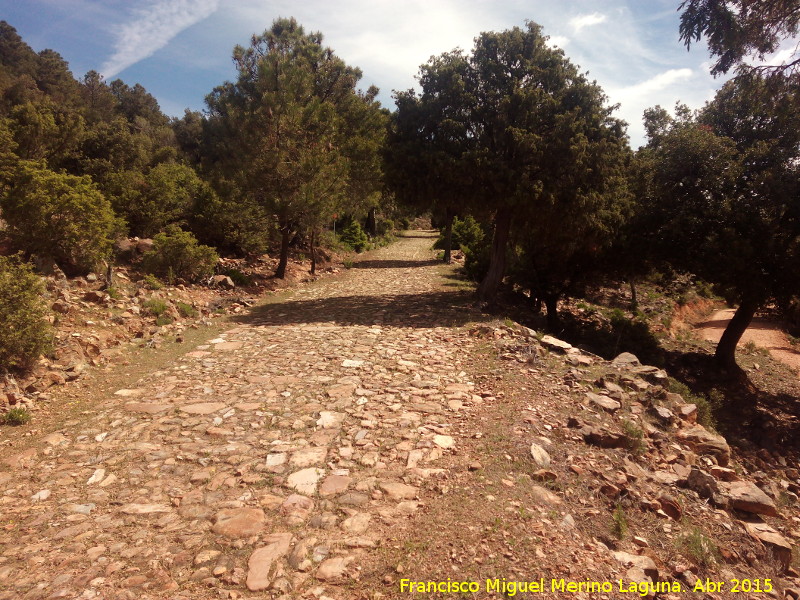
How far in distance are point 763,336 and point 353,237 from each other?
20400mm

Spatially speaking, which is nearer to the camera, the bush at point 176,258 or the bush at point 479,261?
the bush at point 176,258

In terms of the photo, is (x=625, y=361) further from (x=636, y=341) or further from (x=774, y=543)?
(x=636, y=341)

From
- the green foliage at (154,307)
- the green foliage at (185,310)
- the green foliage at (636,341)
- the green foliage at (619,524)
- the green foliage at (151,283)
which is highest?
the green foliage at (151,283)

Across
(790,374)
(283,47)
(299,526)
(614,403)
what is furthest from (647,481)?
(283,47)

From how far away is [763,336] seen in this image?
2058cm

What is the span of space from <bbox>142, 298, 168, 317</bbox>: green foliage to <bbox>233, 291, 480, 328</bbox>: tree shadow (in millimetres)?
1572

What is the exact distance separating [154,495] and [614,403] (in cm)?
554

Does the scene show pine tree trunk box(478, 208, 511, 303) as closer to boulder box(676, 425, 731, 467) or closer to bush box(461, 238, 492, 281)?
bush box(461, 238, 492, 281)

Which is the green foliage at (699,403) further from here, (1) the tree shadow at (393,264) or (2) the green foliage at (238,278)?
(1) the tree shadow at (393,264)

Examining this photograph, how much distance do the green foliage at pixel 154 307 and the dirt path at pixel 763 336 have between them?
62.9 ft

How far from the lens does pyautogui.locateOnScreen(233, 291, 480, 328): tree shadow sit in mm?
10844

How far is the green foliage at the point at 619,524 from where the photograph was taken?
4089mm

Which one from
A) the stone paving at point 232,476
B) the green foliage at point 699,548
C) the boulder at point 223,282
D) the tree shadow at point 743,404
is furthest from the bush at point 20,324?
the tree shadow at point 743,404

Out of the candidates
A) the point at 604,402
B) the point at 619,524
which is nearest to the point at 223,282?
the point at 604,402
